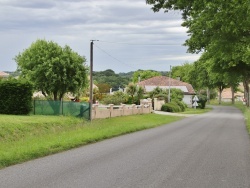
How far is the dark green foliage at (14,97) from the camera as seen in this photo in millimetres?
27266

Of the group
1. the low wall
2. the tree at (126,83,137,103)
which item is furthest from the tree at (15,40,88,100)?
the low wall

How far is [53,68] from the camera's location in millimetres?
49000

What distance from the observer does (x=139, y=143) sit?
17766mm

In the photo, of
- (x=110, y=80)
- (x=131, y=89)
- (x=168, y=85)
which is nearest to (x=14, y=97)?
(x=131, y=89)

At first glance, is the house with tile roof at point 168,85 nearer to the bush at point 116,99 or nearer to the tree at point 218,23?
the bush at point 116,99

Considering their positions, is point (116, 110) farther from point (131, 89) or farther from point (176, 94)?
point (176, 94)

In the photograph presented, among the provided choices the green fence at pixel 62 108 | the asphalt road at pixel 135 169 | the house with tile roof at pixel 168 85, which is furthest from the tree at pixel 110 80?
the asphalt road at pixel 135 169

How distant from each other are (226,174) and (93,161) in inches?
152

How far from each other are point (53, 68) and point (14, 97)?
2196 centimetres

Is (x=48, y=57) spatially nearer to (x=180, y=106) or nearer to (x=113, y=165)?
(x=180, y=106)

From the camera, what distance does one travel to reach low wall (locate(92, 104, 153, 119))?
31266 mm

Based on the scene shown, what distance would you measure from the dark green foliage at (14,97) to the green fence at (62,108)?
2.43 meters

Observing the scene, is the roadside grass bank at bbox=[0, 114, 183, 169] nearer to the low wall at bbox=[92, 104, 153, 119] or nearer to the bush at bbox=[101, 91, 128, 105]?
the low wall at bbox=[92, 104, 153, 119]

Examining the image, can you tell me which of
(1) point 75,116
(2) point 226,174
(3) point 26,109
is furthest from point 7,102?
(2) point 226,174
